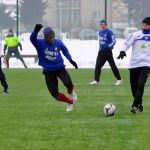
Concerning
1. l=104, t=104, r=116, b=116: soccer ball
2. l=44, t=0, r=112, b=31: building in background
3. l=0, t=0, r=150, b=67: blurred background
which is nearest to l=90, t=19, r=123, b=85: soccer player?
l=104, t=104, r=116, b=116: soccer ball

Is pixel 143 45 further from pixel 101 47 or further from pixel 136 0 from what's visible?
pixel 136 0

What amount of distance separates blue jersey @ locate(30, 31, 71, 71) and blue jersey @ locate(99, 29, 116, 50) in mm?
7467

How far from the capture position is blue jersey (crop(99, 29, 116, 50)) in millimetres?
20203

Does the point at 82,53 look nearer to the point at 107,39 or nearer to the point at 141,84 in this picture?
the point at 107,39

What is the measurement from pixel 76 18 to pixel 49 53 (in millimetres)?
35726

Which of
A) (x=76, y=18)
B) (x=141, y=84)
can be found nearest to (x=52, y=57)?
(x=141, y=84)

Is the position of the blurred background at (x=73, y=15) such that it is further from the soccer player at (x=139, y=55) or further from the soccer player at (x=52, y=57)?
the soccer player at (x=139, y=55)

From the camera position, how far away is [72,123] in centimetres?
1134

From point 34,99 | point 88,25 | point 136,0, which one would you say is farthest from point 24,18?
point 34,99

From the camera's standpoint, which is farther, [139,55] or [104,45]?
[104,45]

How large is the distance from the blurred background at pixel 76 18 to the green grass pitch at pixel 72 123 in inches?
784

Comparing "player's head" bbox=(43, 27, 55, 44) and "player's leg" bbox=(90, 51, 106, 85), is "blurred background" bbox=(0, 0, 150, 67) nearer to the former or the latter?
"player's leg" bbox=(90, 51, 106, 85)

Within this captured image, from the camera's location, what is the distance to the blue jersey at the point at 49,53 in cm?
1268

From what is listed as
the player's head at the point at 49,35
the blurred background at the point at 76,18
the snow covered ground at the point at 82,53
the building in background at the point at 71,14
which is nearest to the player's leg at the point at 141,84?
the player's head at the point at 49,35
